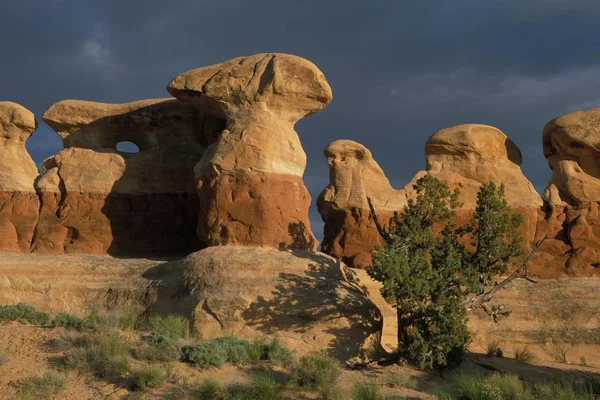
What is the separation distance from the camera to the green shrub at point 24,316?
57.8ft

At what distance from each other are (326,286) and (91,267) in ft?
22.4

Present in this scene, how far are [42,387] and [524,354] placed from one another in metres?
12.4

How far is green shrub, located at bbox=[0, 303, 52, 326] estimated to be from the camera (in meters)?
17.6

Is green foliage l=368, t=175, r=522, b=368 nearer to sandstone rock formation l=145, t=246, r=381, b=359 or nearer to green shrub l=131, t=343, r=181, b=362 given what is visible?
sandstone rock formation l=145, t=246, r=381, b=359

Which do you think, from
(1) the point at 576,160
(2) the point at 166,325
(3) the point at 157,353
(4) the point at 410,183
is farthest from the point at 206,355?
(1) the point at 576,160

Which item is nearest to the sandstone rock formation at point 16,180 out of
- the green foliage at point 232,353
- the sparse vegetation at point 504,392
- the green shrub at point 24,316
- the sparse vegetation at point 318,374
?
the green shrub at point 24,316

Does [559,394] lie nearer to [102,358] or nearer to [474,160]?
[102,358]

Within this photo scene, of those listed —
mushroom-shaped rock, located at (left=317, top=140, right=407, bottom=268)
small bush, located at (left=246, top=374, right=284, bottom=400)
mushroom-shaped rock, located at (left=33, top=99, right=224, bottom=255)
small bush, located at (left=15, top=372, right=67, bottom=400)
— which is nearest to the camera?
small bush, located at (left=246, top=374, right=284, bottom=400)

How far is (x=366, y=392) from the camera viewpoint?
45.7 feet

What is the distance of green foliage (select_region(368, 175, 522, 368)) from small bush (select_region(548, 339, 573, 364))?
4.51m

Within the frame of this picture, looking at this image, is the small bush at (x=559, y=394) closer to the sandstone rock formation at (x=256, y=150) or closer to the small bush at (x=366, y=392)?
the small bush at (x=366, y=392)

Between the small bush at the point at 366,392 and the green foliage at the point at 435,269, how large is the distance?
252 cm

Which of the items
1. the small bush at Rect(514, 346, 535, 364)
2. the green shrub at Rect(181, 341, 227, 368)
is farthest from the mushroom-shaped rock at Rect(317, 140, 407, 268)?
the green shrub at Rect(181, 341, 227, 368)

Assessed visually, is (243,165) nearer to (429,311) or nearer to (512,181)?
(429,311)
